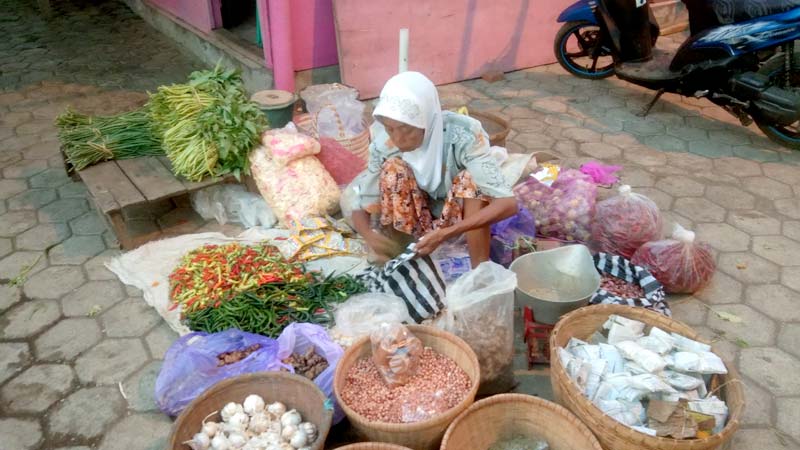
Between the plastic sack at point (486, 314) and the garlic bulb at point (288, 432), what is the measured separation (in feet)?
2.53

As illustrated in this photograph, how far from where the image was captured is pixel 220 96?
12.7 feet

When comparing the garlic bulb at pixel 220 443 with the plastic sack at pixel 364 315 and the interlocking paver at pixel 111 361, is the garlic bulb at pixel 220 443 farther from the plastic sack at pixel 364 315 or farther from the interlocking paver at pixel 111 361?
the interlocking paver at pixel 111 361

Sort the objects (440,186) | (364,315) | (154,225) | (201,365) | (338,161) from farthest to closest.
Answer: (338,161) < (154,225) < (440,186) < (364,315) < (201,365)

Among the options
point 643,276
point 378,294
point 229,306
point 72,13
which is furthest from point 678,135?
point 72,13

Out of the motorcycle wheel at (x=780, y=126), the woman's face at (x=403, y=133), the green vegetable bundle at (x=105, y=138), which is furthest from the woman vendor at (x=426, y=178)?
the motorcycle wheel at (x=780, y=126)

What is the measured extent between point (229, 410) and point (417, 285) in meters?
1.04

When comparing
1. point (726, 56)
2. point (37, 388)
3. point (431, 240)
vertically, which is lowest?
point (37, 388)

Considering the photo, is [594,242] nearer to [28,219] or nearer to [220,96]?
[220,96]

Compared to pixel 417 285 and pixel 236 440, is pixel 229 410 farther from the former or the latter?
pixel 417 285

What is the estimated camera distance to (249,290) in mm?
3021

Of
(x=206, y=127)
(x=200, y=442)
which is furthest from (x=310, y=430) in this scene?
(x=206, y=127)

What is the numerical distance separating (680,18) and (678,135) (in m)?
2.81

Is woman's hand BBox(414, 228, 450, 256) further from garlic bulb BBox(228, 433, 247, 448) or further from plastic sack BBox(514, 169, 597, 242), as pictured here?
garlic bulb BBox(228, 433, 247, 448)

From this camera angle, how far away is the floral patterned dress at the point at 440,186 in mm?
2852
